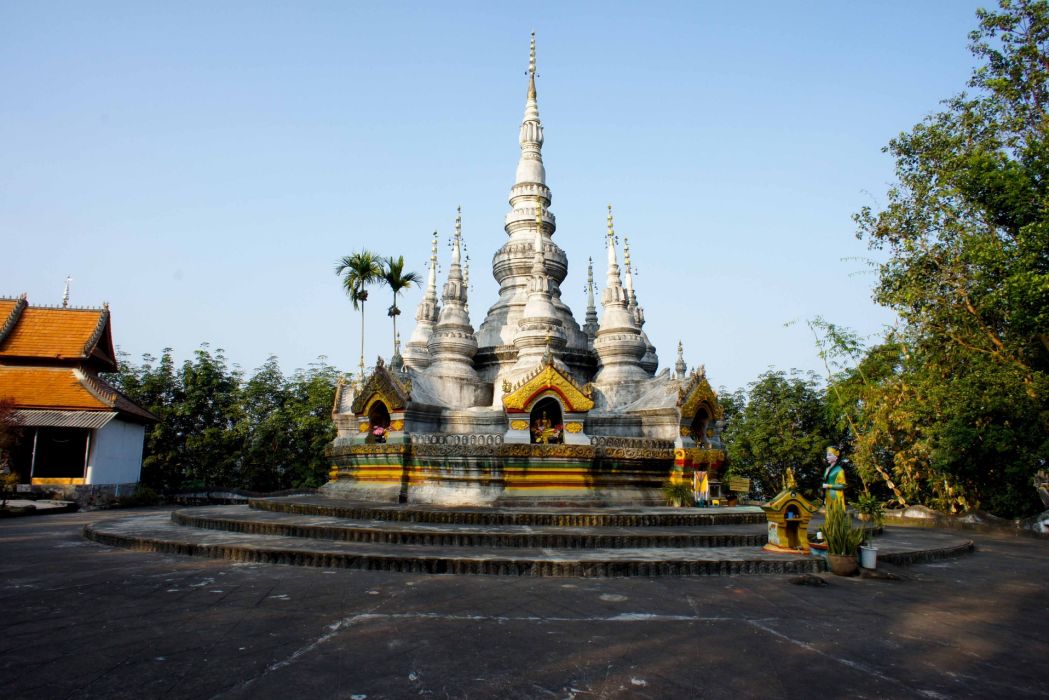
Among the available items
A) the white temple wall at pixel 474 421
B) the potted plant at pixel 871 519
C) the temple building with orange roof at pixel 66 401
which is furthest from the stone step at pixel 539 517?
the temple building with orange roof at pixel 66 401

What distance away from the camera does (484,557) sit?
9102mm

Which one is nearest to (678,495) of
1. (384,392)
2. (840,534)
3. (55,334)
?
(840,534)

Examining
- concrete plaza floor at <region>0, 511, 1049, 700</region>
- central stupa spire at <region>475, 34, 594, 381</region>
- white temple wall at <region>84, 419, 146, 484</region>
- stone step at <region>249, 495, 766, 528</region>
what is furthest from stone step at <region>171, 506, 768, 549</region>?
white temple wall at <region>84, 419, 146, 484</region>

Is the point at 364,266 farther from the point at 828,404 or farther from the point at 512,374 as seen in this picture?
the point at 828,404

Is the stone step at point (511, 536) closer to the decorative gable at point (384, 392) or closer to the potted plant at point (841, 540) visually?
the potted plant at point (841, 540)

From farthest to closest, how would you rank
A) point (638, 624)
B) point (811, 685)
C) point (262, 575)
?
point (262, 575) → point (638, 624) → point (811, 685)

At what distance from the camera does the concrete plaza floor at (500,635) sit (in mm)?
4684

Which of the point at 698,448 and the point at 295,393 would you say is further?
the point at 295,393

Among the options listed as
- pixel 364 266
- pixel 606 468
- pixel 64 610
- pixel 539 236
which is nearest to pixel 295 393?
pixel 364 266

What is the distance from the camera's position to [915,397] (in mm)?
21781

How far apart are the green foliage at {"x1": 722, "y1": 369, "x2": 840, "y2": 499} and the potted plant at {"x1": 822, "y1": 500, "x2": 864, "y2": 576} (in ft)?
74.3

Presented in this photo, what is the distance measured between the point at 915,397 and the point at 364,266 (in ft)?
75.4

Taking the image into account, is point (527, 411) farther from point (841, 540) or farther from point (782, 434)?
point (782, 434)

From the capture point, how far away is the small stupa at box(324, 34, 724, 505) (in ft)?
52.9
